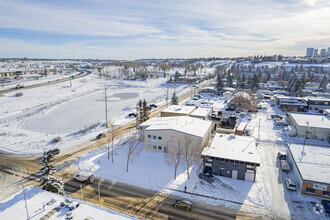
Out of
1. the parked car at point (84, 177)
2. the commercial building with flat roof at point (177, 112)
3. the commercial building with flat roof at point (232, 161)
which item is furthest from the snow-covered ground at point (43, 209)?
the commercial building with flat roof at point (177, 112)

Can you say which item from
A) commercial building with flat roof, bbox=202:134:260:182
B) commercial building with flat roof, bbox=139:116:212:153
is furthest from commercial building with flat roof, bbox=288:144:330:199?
commercial building with flat roof, bbox=139:116:212:153

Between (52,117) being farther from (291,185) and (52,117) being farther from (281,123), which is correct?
(281,123)

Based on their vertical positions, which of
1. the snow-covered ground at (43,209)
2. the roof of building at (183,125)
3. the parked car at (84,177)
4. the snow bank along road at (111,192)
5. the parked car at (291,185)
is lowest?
the snow bank along road at (111,192)

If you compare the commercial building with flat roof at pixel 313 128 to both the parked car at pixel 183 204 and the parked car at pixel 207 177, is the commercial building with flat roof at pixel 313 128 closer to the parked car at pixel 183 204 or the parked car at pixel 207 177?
the parked car at pixel 207 177

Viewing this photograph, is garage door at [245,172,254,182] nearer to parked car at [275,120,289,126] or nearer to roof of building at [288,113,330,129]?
roof of building at [288,113,330,129]

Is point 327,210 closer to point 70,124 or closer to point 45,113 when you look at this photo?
Result: point 70,124

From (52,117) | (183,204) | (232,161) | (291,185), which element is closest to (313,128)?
(291,185)

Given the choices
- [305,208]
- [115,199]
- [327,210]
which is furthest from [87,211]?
[327,210]
